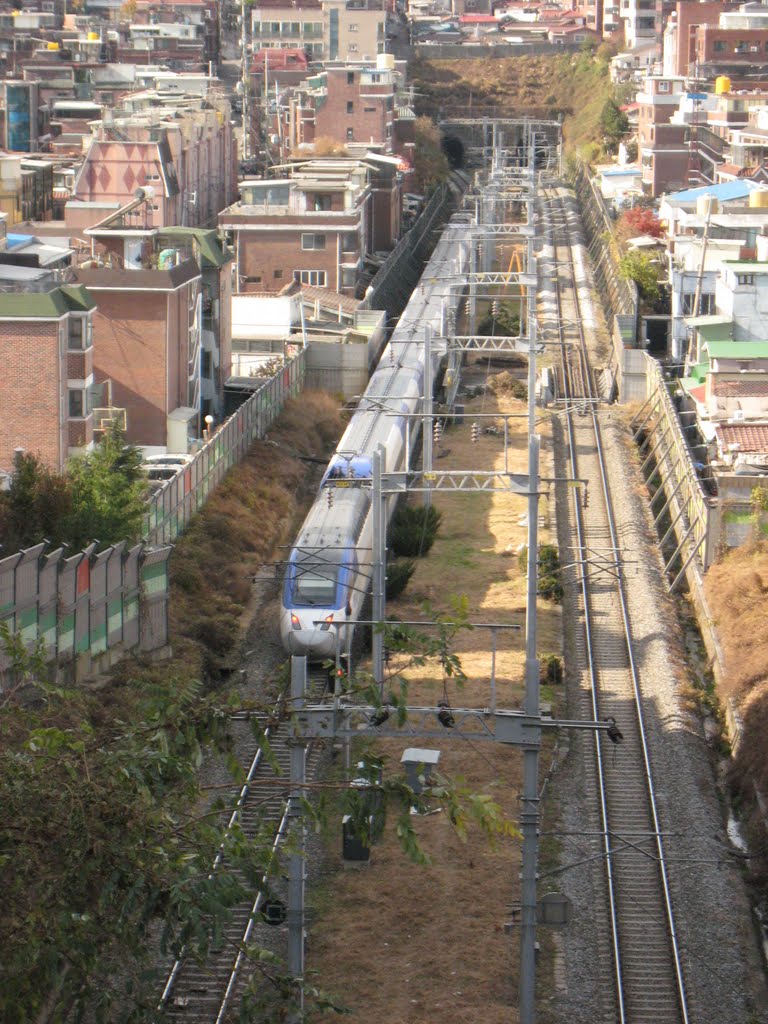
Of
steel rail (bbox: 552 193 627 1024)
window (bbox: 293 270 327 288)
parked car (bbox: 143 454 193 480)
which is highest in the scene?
window (bbox: 293 270 327 288)

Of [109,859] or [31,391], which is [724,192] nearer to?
[31,391]

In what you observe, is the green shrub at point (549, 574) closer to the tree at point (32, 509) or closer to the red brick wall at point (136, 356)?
the tree at point (32, 509)

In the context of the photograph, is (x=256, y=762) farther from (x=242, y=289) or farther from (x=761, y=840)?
(x=242, y=289)

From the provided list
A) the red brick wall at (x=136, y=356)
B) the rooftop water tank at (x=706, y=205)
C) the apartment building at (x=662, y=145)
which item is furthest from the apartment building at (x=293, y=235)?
the apartment building at (x=662, y=145)

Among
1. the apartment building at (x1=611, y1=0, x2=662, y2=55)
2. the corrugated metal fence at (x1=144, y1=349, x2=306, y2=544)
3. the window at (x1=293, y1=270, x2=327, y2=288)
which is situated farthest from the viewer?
the apartment building at (x1=611, y1=0, x2=662, y2=55)

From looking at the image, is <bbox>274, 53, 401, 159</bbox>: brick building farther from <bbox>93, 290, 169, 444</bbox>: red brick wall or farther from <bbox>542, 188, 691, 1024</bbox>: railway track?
<bbox>93, 290, 169, 444</bbox>: red brick wall

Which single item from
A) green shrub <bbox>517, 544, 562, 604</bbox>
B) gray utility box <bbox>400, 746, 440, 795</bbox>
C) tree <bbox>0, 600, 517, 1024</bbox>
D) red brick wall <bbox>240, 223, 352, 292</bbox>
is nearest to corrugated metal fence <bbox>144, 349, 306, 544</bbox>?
green shrub <bbox>517, 544, 562, 604</bbox>
